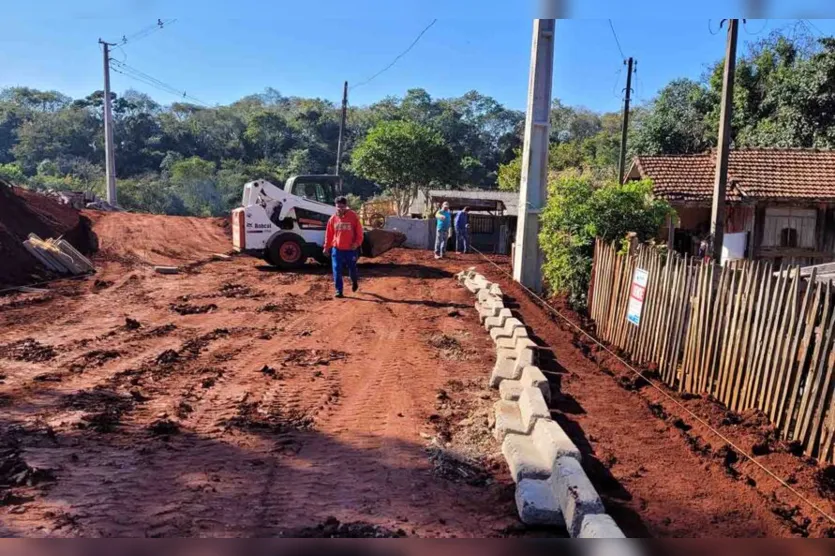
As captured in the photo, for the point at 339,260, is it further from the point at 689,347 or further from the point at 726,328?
the point at 726,328

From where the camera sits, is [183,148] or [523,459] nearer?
[523,459]

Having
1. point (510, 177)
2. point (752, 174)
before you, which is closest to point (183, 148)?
point (510, 177)

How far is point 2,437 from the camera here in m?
4.53

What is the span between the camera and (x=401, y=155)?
119ft

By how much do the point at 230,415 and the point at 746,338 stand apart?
14.9 feet

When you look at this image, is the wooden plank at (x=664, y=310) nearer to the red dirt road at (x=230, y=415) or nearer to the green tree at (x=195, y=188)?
the red dirt road at (x=230, y=415)

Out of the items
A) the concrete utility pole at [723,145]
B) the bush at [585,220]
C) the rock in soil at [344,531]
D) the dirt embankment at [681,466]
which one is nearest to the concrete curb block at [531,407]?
the dirt embankment at [681,466]

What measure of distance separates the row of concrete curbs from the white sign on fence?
186cm

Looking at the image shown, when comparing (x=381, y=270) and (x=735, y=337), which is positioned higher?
(x=735, y=337)

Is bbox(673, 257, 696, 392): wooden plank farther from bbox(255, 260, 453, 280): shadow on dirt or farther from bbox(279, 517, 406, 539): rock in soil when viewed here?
bbox(255, 260, 453, 280): shadow on dirt

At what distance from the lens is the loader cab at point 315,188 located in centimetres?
1647

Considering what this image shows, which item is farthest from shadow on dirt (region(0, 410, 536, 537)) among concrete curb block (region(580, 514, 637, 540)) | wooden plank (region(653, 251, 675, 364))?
wooden plank (region(653, 251, 675, 364))

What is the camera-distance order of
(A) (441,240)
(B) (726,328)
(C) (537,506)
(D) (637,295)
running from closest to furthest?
(C) (537,506), (B) (726,328), (D) (637,295), (A) (441,240)

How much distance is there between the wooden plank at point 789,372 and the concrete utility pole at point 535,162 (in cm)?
864
